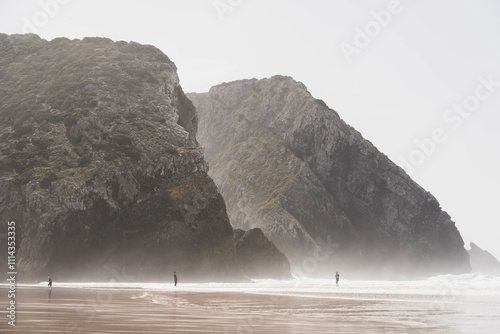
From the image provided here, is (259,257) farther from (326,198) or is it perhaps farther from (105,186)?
(326,198)

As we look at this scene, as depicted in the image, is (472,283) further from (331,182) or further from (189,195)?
(331,182)

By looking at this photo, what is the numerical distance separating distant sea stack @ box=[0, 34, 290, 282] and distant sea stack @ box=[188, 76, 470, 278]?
212ft

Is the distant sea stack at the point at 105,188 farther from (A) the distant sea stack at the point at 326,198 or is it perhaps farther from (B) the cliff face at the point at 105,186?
(A) the distant sea stack at the point at 326,198

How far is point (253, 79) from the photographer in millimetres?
194125

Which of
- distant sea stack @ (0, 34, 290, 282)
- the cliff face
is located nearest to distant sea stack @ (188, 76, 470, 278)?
the cliff face

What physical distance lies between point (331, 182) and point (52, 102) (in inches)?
3763

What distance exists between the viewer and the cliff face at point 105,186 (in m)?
58.8

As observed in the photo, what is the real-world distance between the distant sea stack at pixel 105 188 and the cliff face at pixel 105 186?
0.14 m

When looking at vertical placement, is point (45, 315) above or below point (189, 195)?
below

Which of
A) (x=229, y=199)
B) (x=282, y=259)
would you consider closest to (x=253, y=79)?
(x=229, y=199)

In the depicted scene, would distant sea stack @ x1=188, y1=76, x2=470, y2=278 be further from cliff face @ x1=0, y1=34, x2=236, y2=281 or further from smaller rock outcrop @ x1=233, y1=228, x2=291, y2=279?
cliff face @ x1=0, y1=34, x2=236, y2=281

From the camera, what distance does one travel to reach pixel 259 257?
8775cm

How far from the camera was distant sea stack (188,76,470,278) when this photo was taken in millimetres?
139125

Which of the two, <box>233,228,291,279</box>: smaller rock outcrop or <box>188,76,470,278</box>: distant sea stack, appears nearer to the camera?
<box>233,228,291,279</box>: smaller rock outcrop
